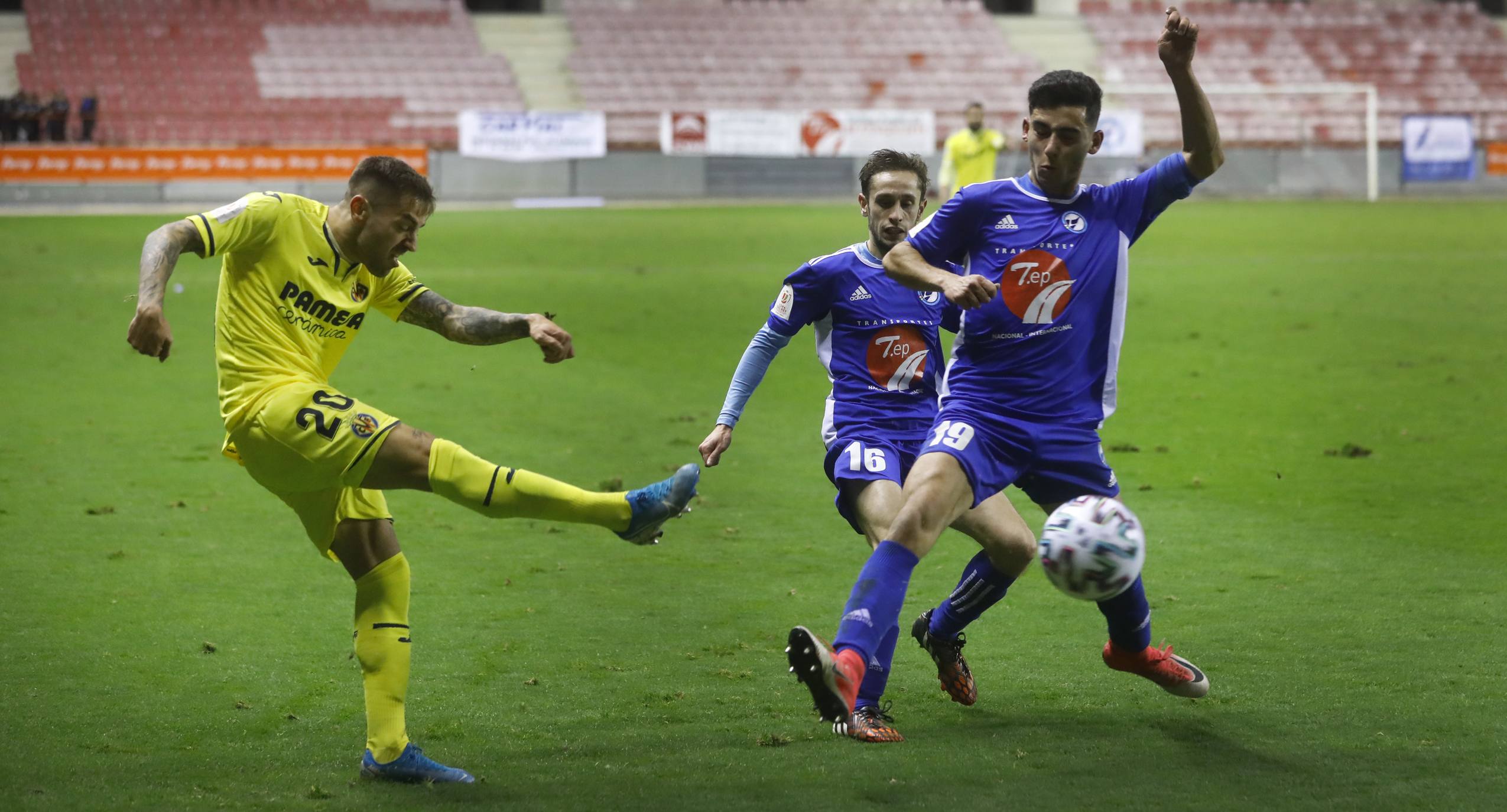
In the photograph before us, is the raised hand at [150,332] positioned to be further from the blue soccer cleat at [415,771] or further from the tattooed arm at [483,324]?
the blue soccer cleat at [415,771]

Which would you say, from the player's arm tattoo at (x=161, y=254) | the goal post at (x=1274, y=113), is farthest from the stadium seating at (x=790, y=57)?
the player's arm tattoo at (x=161, y=254)

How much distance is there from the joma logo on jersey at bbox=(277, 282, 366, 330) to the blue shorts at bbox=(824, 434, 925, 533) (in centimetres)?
167

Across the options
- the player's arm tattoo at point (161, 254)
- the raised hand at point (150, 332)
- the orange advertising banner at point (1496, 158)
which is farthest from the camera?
the orange advertising banner at point (1496, 158)

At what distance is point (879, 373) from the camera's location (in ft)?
17.5

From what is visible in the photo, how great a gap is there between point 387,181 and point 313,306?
1.46 ft

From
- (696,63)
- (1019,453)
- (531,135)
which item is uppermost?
(696,63)

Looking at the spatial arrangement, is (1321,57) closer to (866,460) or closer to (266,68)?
(266,68)

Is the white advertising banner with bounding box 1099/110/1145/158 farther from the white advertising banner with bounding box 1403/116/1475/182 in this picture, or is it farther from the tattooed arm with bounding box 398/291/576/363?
the tattooed arm with bounding box 398/291/576/363

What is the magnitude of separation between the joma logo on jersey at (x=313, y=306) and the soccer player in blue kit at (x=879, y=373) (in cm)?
130

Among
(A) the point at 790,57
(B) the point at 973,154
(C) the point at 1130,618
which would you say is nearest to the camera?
(C) the point at 1130,618

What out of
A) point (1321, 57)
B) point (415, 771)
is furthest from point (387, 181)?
point (1321, 57)

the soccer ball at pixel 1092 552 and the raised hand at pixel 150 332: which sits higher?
the raised hand at pixel 150 332

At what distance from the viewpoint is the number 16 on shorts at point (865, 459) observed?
16.6ft

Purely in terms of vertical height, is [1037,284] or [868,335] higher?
[1037,284]
